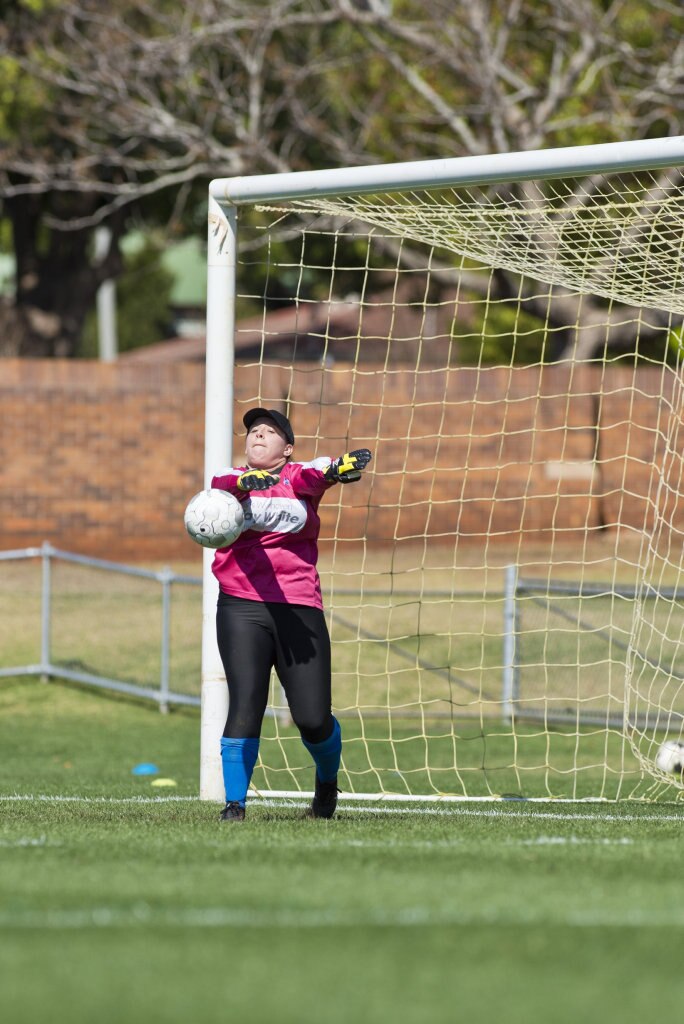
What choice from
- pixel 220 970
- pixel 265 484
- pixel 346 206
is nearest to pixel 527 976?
pixel 220 970

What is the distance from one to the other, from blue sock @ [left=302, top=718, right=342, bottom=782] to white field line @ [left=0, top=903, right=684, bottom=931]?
2.32 metres

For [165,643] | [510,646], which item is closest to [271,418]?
[510,646]

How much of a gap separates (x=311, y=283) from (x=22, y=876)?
29.9 metres

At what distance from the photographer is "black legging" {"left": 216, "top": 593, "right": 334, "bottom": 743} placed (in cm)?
636

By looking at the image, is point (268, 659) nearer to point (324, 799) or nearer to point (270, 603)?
point (270, 603)

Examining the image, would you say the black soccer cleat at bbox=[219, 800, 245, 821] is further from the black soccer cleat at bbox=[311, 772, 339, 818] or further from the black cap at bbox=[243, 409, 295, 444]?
the black cap at bbox=[243, 409, 295, 444]

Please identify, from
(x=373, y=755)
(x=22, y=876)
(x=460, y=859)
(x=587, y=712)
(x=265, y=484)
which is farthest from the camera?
(x=587, y=712)

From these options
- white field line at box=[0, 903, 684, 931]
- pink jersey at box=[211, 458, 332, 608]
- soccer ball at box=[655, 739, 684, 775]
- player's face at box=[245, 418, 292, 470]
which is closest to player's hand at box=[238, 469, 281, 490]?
pink jersey at box=[211, 458, 332, 608]

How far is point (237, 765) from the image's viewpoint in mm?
6336

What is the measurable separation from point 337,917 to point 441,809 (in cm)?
329

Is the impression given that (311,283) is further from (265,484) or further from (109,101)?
(265,484)

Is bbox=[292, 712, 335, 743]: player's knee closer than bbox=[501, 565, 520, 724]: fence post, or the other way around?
bbox=[292, 712, 335, 743]: player's knee

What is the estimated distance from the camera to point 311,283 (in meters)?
34.0

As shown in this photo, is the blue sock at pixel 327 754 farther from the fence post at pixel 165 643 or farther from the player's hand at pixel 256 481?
the fence post at pixel 165 643
